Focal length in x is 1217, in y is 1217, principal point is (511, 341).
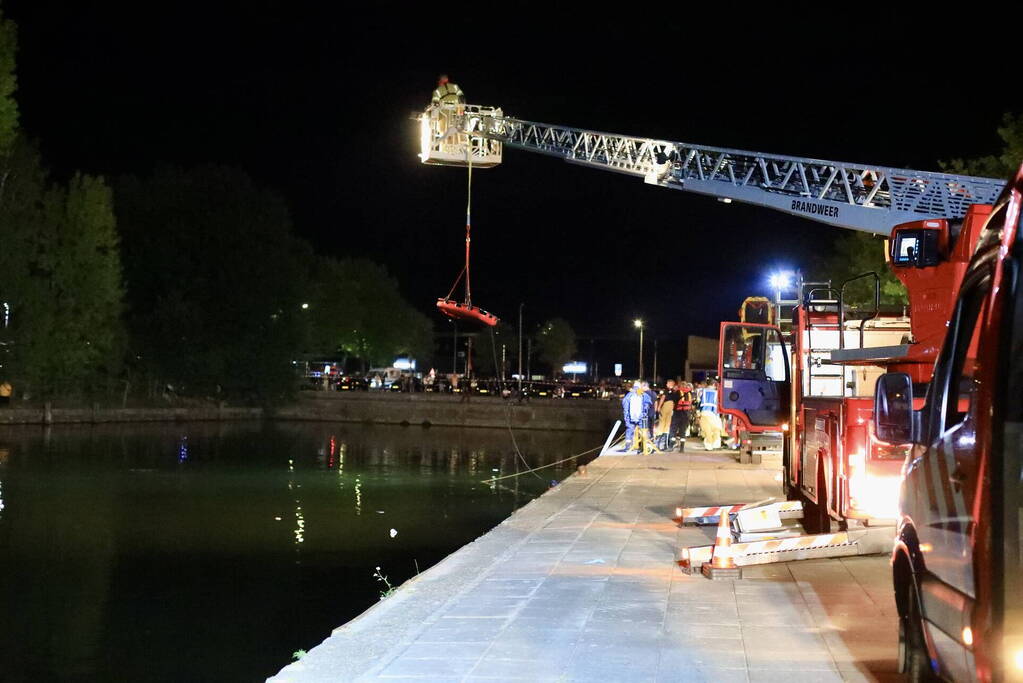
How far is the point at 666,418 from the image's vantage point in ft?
102

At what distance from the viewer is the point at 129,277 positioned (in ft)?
201

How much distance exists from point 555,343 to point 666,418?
11572 centimetres

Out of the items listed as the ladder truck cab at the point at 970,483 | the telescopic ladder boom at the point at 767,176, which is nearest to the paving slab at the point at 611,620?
the ladder truck cab at the point at 970,483

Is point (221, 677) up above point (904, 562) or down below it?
below

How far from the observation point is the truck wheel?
611 centimetres

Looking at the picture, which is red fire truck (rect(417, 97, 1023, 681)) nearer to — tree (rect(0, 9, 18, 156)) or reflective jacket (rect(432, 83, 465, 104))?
reflective jacket (rect(432, 83, 465, 104))

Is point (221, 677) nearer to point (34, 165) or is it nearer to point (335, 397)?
point (34, 165)

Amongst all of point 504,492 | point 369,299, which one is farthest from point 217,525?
point 369,299

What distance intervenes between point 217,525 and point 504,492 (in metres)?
7.88

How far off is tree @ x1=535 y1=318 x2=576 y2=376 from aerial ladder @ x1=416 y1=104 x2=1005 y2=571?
123485mm

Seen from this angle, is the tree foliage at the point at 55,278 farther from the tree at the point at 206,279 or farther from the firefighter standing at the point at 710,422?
the firefighter standing at the point at 710,422

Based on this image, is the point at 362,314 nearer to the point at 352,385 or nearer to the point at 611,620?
the point at 352,385

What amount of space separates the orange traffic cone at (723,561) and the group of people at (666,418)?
15.7m

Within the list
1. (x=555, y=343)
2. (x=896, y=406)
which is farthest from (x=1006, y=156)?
(x=555, y=343)
